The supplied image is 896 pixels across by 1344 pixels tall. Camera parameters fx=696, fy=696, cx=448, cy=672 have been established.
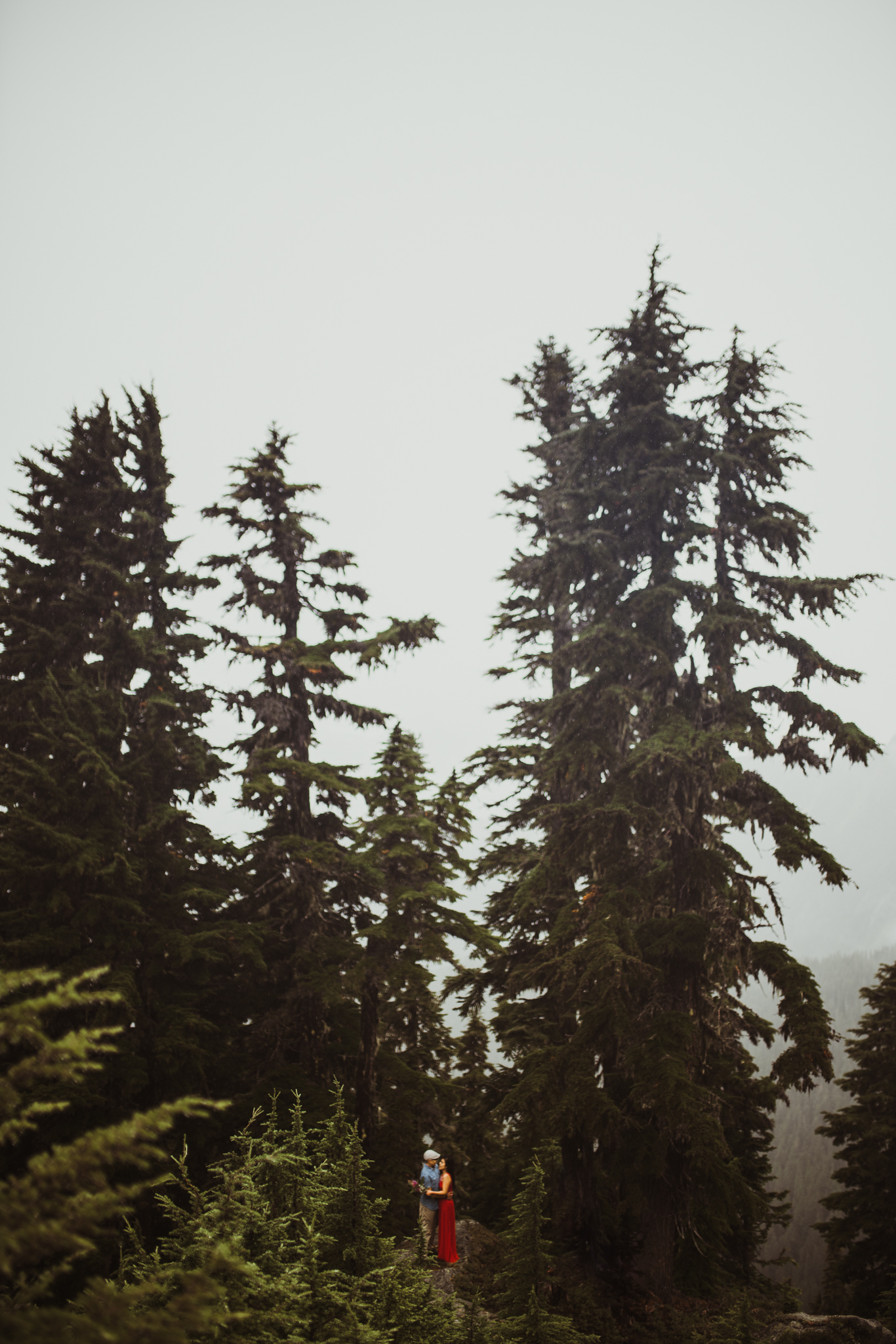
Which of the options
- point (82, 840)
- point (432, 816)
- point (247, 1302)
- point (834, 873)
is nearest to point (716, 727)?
point (834, 873)

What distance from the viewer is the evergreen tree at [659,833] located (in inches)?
432

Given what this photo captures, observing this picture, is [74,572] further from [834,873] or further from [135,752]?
[834,873]

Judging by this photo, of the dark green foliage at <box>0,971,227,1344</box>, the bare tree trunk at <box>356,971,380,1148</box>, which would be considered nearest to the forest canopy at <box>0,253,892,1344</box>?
the bare tree trunk at <box>356,971,380,1148</box>

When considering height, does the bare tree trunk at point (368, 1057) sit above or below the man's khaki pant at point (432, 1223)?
above

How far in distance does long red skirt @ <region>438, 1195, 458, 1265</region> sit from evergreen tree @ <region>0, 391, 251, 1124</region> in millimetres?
4739

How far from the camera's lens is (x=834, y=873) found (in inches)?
420

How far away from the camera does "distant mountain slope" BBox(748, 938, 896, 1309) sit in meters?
65.2

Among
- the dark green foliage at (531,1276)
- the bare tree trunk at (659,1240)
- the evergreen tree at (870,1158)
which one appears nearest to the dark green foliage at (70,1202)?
the dark green foliage at (531,1276)

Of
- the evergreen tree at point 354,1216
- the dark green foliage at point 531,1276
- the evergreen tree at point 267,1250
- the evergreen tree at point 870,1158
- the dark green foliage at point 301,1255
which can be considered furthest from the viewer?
the evergreen tree at point 870,1158

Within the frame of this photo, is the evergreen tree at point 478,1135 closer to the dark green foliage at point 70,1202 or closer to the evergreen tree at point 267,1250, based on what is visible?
the evergreen tree at point 267,1250

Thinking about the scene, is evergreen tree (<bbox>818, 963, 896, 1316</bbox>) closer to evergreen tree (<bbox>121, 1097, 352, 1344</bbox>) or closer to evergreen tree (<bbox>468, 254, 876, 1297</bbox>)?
evergreen tree (<bbox>468, 254, 876, 1297</bbox>)

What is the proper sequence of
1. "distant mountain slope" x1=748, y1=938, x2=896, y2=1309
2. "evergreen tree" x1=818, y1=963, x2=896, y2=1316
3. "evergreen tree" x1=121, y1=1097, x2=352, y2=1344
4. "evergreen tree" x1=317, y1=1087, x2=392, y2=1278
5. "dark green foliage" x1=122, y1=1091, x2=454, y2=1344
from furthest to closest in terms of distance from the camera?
"distant mountain slope" x1=748, y1=938, x2=896, y2=1309 → "evergreen tree" x1=818, y1=963, x2=896, y2=1316 → "evergreen tree" x1=317, y1=1087, x2=392, y2=1278 → "dark green foliage" x1=122, y1=1091, x2=454, y2=1344 → "evergreen tree" x1=121, y1=1097, x2=352, y2=1344

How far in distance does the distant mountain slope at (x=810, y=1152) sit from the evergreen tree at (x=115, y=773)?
24.1 meters

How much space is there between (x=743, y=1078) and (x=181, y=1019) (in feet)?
47.2
